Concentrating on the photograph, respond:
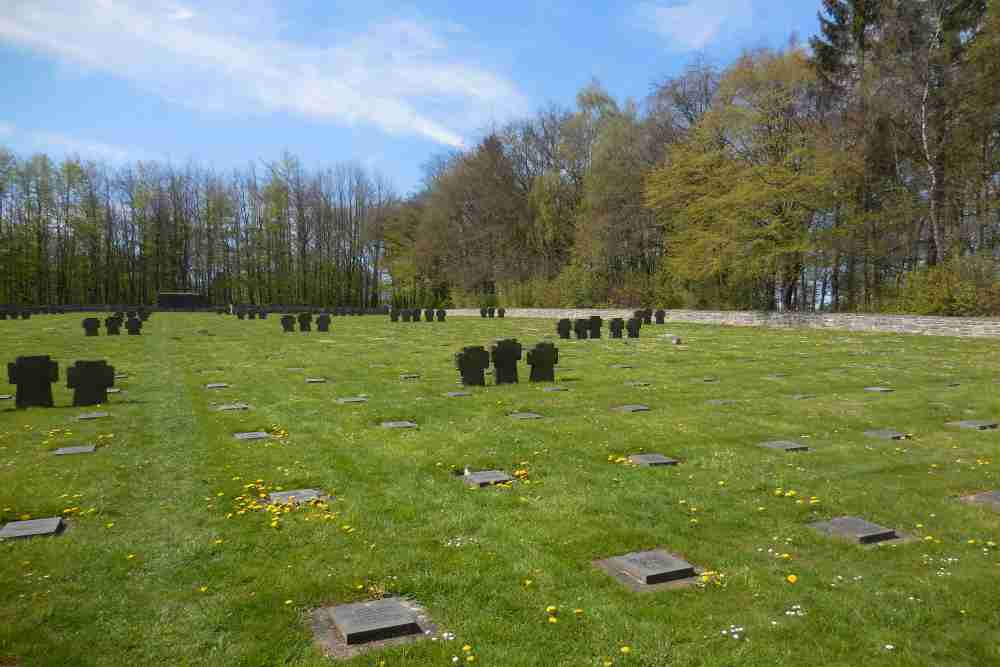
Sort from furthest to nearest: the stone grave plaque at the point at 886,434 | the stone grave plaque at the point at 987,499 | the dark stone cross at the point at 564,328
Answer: the dark stone cross at the point at 564,328 → the stone grave plaque at the point at 886,434 → the stone grave plaque at the point at 987,499

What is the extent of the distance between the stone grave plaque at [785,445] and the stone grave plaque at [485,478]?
2.60m

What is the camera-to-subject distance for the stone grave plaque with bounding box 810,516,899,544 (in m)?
3.48

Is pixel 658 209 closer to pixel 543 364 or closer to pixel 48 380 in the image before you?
pixel 543 364

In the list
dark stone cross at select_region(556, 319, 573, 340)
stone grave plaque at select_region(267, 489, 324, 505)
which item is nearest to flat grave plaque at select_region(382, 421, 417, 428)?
stone grave plaque at select_region(267, 489, 324, 505)

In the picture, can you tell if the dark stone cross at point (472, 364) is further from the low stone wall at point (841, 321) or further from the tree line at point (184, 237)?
the tree line at point (184, 237)

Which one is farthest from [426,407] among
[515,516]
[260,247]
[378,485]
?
[260,247]

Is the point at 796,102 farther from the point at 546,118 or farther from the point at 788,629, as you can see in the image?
the point at 788,629

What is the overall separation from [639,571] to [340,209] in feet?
193

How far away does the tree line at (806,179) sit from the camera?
1969 cm

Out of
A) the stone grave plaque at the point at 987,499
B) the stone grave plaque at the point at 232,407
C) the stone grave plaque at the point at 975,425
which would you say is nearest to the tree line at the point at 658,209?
the stone grave plaque at the point at 975,425

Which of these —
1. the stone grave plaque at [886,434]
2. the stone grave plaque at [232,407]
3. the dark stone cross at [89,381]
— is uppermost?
the dark stone cross at [89,381]

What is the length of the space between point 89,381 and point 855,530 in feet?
28.2

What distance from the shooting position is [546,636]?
2.48 meters

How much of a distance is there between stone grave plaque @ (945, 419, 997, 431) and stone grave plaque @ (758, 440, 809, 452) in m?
2.07
